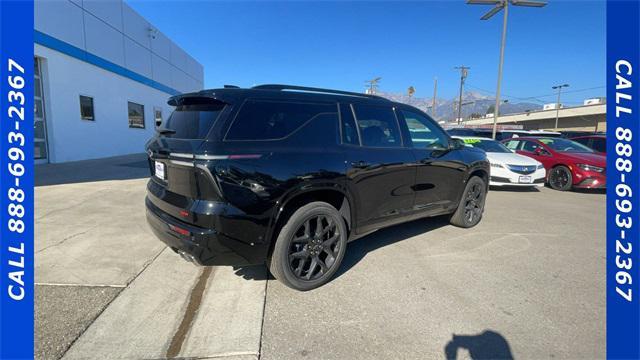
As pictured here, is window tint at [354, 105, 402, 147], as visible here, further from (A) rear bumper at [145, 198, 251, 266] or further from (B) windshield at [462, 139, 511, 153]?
(B) windshield at [462, 139, 511, 153]

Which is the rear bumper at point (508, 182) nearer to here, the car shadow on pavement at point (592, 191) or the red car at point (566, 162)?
the red car at point (566, 162)

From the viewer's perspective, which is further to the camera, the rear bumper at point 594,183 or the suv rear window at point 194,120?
the rear bumper at point 594,183

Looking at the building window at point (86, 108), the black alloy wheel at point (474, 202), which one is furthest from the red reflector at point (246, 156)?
the building window at point (86, 108)

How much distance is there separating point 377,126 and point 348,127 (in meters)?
0.49

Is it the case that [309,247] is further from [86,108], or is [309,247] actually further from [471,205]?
[86,108]

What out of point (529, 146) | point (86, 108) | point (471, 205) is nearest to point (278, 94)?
point (471, 205)

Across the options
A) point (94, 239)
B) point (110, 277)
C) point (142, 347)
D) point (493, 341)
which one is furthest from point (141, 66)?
point (493, 341)

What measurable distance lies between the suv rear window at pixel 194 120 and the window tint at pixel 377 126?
1487 millimetres

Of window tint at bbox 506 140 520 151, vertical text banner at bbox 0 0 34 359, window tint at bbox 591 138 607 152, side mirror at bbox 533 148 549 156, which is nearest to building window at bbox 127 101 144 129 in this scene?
vertical text banner at bbox 0 0 34 359

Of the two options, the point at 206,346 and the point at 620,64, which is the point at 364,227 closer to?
the point at 206,346

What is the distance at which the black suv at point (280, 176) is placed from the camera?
2443 millimetres

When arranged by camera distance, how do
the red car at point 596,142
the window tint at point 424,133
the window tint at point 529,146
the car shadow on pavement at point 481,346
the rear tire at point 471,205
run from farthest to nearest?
the red car at point 596,142
the window tint at point 529,146
the rear tire at point 471,205
the window tint at point 424,133
the car shadow on pavement at point 481,346

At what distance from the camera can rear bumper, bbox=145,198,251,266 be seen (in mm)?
2438

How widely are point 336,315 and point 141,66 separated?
18.0 meters
